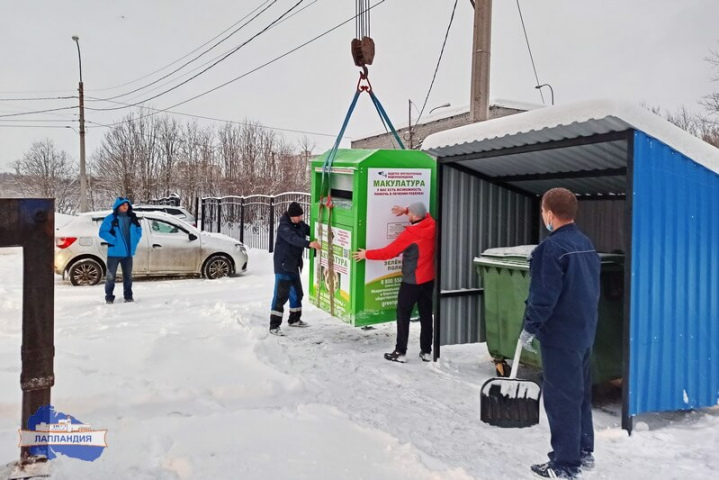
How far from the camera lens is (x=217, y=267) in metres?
12.1

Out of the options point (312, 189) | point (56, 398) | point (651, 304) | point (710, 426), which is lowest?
point (710, 426)

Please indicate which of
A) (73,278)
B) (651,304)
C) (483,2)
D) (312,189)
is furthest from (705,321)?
(73,278)

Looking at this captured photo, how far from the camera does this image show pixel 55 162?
157 ft

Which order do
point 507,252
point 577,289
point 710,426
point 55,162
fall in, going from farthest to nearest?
point 55,162, point 507,252, point 710,426, point 577,289

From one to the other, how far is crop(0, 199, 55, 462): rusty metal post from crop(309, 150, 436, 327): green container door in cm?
351

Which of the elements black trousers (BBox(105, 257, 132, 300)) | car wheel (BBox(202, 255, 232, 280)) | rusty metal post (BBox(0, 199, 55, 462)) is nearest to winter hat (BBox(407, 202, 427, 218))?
rusty metal post (BBox(0, 199, 55, 462))

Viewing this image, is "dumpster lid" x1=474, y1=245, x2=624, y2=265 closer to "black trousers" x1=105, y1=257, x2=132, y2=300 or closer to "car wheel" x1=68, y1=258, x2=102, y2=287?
"black trousers" x1=105, y1=257, x2=132, y2=300

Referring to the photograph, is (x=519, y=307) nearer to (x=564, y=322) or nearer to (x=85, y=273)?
(x=564, y=322)

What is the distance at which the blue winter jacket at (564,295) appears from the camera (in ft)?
11.4

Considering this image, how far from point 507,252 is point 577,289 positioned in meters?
2.08

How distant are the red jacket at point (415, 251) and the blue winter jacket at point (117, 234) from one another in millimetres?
4703

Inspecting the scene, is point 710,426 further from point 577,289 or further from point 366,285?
point 366,285

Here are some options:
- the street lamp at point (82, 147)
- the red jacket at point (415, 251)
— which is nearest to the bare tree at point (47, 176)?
the street lamp at point (82, 147)

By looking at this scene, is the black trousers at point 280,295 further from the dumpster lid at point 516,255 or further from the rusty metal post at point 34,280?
the rusty metal post at point 34,280
